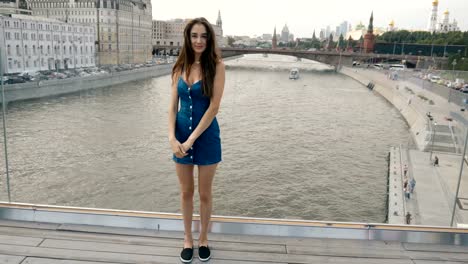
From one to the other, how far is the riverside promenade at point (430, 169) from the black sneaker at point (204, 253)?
1.08 metres

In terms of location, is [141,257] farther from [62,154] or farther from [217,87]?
[62,154]

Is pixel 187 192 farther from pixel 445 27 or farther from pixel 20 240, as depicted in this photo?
pixel 445 27

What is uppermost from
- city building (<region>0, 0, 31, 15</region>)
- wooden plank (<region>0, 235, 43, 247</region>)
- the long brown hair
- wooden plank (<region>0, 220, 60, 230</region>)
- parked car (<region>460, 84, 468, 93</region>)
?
city building (<region>0, 0, 31, 15</region>)

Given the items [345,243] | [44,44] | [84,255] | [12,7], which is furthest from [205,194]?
[12,7]

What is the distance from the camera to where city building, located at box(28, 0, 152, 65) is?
83.6ft

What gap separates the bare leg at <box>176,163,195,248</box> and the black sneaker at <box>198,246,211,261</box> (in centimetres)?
4

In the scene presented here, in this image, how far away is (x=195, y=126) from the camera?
4.39ft

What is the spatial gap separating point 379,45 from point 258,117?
37495mm

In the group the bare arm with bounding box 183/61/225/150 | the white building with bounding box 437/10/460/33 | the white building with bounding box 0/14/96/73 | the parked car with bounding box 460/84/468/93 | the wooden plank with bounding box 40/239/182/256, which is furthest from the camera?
the white building with bounding box 437/10/460/33

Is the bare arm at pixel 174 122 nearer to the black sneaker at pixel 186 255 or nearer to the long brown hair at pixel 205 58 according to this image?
the long brown hair at pixel 205 58

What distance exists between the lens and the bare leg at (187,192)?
4.56 ft

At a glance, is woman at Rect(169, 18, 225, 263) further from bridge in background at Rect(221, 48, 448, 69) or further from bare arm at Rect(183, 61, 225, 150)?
bridge in background at Rect(221, 48, 448, 69)

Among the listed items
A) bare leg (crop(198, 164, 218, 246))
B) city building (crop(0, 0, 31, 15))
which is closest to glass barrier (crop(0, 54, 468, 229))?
bare leg (crop(198, 164, 218, 246))

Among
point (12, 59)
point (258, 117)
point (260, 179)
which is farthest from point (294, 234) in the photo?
point (12, 59)
